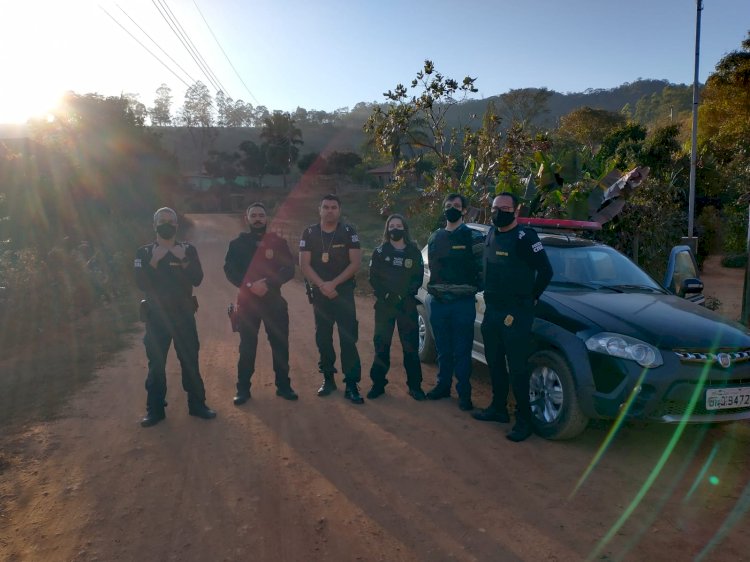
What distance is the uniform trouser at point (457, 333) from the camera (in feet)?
18.4

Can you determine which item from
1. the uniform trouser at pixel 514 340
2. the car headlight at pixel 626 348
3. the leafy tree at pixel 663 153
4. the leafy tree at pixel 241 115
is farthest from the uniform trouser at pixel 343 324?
the leafy tree at pixel 241 115

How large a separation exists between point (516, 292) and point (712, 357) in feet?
4.82

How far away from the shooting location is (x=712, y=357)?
4.23 metres

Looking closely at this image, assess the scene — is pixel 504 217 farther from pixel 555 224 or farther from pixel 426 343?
pixel 426 343

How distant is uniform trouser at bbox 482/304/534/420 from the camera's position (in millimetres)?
4844

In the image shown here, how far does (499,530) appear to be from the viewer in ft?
11.4

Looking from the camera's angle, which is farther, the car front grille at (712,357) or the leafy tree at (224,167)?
the leafy tree at (224,167)

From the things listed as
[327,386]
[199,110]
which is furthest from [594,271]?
[199,110]

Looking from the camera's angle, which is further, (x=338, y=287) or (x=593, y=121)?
(x=593, y=121)

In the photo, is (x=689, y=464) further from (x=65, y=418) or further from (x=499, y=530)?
(x=65, y=418)

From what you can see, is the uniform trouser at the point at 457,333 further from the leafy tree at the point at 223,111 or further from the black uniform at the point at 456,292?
the leafy tree at the point at 223,111

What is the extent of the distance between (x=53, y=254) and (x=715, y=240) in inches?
695

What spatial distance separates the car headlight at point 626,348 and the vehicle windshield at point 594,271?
3.17 feet

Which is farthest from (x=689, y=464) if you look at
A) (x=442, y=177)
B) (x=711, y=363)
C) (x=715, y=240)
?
(x=715, y=240)
